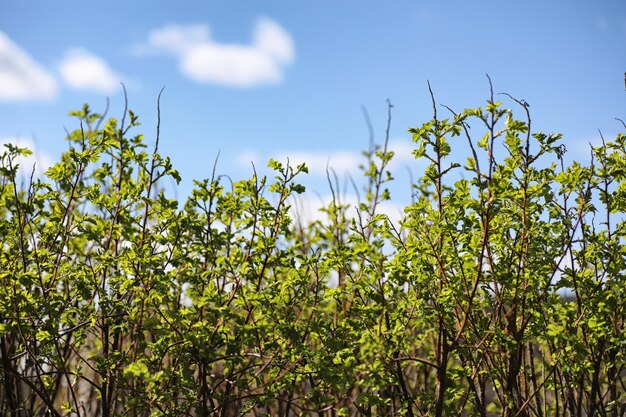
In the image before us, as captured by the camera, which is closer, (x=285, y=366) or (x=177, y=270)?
(x=285, y=366)

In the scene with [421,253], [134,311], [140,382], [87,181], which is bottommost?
[140,382]

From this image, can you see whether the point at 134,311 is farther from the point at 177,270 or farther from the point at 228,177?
the point at 228,177

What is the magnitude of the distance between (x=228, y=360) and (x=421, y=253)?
1.37 m

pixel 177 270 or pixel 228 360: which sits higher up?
pixel 177 270

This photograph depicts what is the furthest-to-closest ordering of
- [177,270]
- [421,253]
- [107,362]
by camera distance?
[177,270]
[107,362]
[421,253]

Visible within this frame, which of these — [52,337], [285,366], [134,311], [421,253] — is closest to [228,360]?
[285,366]

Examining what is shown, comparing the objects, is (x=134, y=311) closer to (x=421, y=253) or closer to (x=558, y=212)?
(x=421, y=253)

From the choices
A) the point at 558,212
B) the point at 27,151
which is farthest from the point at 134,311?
the point at 558,212

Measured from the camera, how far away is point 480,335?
3.78 metres

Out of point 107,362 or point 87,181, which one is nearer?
point 107,362

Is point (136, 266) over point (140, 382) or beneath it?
over

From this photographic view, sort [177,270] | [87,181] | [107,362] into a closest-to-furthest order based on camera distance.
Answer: [107,362]
[177,270]
[87,181]

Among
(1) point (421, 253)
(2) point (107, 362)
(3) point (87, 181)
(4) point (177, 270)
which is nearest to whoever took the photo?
(1) point (421, 253)

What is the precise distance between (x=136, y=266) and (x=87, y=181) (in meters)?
1.80
